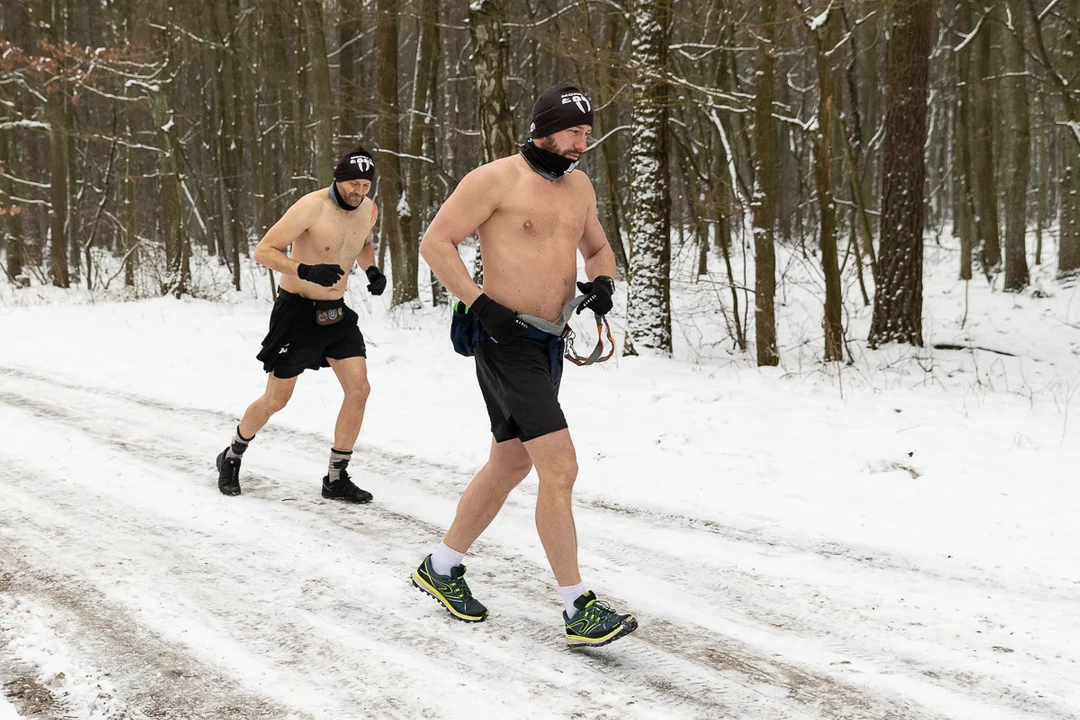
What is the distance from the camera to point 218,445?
263 inches

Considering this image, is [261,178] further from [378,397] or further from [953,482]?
[953,482]

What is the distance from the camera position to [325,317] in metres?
5.46

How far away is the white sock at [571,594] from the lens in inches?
137

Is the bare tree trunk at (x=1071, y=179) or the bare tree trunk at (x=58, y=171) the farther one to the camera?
the bare tree trunk at (x=58, y=171)

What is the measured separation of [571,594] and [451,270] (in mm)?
1345

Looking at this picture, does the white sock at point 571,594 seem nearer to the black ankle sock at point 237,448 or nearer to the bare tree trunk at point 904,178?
the black ankle sock at point 237,448

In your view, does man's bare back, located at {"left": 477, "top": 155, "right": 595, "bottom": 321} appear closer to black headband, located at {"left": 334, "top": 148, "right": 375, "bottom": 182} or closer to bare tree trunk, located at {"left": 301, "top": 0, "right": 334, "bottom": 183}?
black headband, located at {"left": 334, "top": 148, "right": 375, "bottom": 182}

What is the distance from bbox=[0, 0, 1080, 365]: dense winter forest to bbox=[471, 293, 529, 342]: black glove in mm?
6553

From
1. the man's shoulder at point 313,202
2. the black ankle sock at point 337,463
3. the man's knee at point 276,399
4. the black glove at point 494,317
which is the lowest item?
the black ankle sock at point 337,463

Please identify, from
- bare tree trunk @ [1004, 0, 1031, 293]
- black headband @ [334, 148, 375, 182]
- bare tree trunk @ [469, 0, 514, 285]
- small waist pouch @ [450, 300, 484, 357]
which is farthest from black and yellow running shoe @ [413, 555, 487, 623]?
bare tree trunk @ [1004, 0, 1031, 293]

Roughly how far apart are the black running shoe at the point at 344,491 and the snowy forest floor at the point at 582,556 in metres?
0.11

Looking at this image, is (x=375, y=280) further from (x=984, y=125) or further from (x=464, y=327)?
(x=984, y=125)

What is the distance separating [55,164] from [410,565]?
20.2m

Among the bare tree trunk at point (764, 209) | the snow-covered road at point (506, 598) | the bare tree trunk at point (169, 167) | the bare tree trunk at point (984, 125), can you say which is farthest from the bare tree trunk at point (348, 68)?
the bare tree trunk at point (984, 125)
